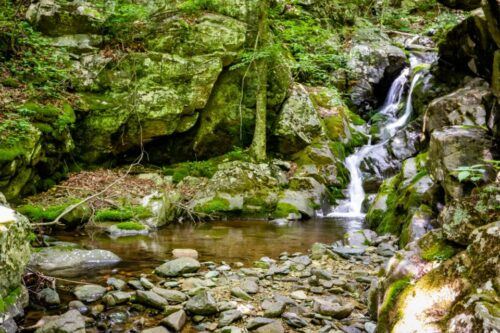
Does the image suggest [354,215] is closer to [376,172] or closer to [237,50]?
[376,172]

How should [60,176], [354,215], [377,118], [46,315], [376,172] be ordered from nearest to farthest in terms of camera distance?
[46,315]
[60,176]
[354,215]
[376,172]
[377,118]

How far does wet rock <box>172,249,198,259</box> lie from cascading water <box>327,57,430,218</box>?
6701mm

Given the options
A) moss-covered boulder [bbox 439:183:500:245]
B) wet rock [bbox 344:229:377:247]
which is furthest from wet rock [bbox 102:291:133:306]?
wet rock [bbox 344:229:377:247]

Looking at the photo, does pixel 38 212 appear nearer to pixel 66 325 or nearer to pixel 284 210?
pixel 66 325

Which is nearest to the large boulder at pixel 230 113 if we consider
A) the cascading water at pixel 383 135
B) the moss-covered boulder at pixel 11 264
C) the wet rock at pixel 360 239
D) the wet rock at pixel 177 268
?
the cascading water at pixel 383 135

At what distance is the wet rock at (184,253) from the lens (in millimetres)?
6758

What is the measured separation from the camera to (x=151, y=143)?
13461 millimetres

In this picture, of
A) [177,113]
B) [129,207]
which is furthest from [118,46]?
[129,207]

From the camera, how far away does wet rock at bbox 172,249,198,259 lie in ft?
22.2

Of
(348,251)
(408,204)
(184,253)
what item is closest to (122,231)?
(184,253)

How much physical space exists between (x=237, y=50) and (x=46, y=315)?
11.4 m

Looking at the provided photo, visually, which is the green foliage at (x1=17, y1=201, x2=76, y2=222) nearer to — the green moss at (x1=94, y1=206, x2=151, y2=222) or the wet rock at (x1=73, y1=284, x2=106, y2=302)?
the green moss at (x1=94, y1=206, x2=151, y2=222)

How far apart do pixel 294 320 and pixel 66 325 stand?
234cm

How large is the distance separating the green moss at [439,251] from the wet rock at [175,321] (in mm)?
2617
